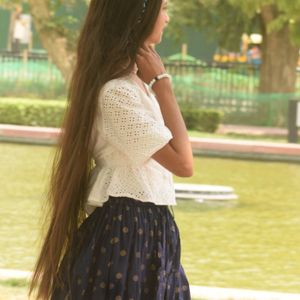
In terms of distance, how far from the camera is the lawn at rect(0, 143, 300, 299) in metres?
7.11

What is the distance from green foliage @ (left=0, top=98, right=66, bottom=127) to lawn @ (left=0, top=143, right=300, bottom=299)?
545 centimetres

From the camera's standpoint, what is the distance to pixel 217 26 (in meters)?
25.1

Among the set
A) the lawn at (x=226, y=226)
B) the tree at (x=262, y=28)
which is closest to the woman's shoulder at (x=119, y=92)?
the lawn at (x=226, y=226)

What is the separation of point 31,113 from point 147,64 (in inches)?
677

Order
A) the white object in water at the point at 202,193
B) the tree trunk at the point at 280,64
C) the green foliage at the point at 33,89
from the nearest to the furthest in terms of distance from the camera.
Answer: the white object in water at the point at 202,193 → the tree trunk at the point at 280,64 → the green foliage at the point at 33,89

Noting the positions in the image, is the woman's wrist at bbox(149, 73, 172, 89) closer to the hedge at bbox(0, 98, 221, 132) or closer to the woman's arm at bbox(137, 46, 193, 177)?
the woman's arm at bbox(137, 46, 193, 177)

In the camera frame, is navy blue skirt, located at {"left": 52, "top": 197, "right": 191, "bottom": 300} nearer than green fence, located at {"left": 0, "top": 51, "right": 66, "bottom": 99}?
Yes

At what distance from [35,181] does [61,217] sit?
8.95m

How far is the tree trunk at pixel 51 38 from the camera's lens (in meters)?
21.0

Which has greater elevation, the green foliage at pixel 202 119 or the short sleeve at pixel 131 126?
the short sleeve at pixel 131 126

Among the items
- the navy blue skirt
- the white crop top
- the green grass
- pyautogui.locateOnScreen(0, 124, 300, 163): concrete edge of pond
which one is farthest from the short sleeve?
the green grass

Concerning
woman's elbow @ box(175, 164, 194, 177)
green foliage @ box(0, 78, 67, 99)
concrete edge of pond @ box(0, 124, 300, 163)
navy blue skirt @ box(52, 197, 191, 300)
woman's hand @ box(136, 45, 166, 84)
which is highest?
woman's hand @ box(136, 45, 166, 84)

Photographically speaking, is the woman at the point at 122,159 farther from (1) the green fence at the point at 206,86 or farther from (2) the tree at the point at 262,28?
(1) the green fence at the point at 206,86

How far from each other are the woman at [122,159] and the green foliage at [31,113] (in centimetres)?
1686
